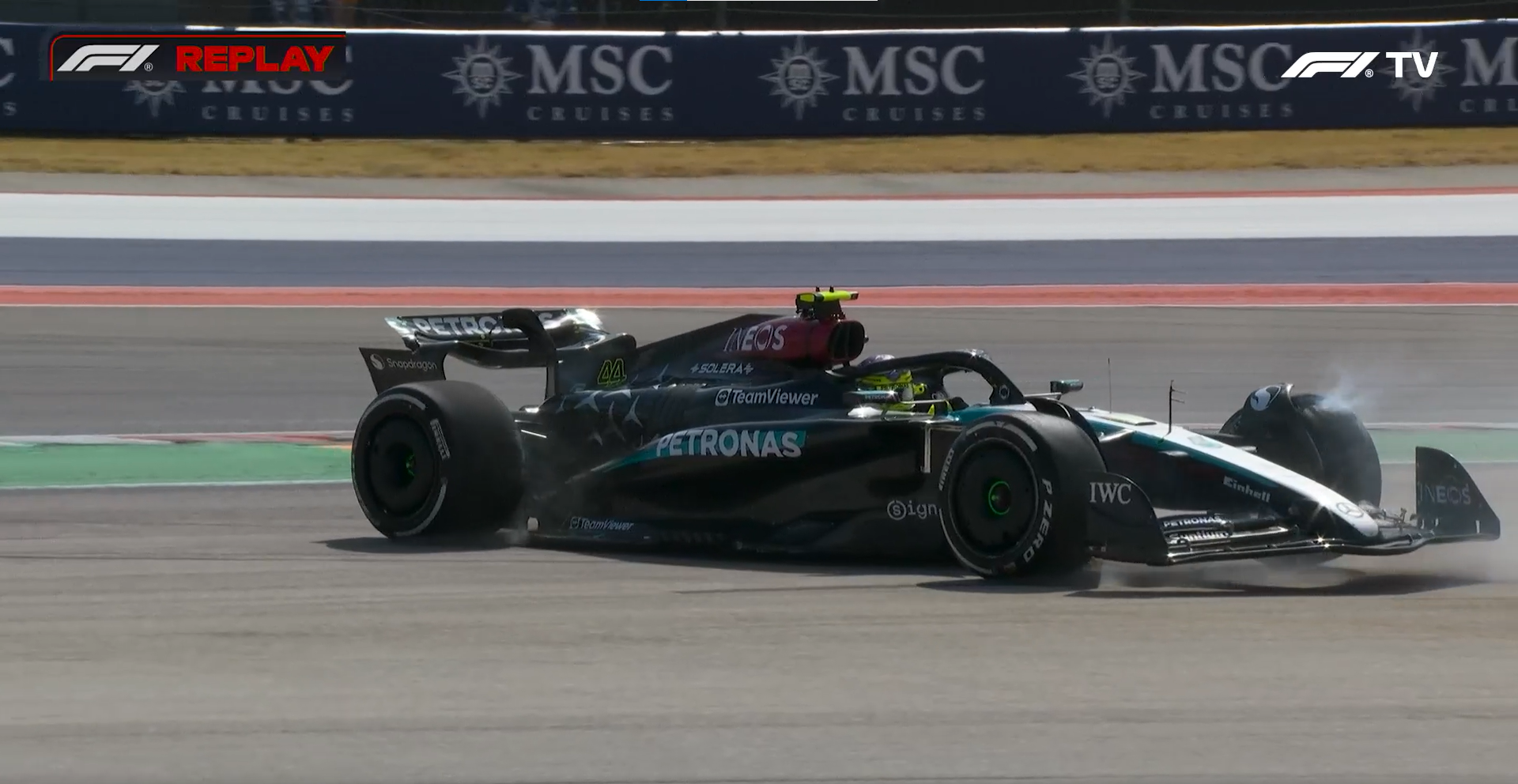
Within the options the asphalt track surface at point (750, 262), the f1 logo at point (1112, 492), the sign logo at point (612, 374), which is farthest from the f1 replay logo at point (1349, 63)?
the f1 logo at point (1112, 492)

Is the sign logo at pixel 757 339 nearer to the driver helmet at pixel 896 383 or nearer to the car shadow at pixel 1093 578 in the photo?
the driver helmet at pixel 896 383

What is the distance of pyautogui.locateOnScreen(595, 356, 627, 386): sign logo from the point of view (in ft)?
27.7

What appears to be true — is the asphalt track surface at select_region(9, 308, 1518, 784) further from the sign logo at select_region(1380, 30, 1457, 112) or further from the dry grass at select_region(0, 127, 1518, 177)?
the sign logo at select_region(1380, 30, 1457, 112)

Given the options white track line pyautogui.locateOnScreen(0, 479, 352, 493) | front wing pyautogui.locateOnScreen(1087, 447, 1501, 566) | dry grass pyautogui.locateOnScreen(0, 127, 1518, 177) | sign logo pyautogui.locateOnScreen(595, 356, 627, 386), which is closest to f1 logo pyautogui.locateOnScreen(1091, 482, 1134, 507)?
front wing pyautogui.locateOnScreen(1087, 447, 1501, 566)

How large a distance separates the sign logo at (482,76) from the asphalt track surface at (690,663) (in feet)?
55.3

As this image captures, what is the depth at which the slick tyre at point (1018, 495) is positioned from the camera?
258 inches

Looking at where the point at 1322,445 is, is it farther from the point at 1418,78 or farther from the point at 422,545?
the point at 1418,78

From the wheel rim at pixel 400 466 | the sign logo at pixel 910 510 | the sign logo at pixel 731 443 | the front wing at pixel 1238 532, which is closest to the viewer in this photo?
the front wing at pixel 1238 532

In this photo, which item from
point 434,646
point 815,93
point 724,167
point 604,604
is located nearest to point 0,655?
point 434,646

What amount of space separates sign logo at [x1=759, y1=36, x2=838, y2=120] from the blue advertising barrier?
0.8 inches

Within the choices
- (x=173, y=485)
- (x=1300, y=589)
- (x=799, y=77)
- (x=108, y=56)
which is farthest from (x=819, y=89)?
(x=1300, y=589)

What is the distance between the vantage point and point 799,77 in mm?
26062

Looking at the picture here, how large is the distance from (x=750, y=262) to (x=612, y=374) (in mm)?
9804

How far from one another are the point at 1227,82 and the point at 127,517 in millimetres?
19715
